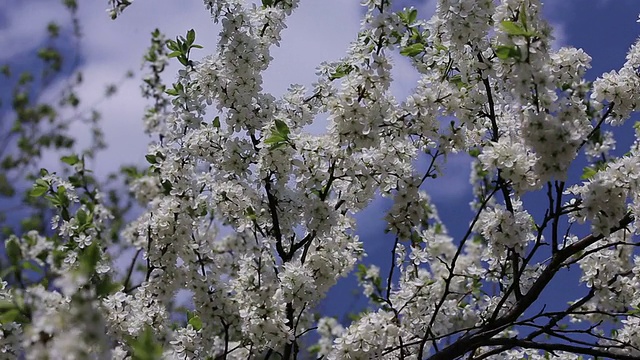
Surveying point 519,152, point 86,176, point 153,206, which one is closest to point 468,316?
point 519,152

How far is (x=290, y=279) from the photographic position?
3494 millimetres

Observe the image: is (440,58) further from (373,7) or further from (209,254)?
(209,254)

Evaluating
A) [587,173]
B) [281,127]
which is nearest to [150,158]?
[281,127]

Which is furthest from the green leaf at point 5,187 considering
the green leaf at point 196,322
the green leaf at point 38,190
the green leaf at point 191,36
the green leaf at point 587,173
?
the green leaf at point 587,173

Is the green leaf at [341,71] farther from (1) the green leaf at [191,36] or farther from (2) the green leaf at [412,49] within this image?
(1) the green leaf at [191,36]

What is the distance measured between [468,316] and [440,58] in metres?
1.58

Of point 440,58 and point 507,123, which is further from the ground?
point 440,58

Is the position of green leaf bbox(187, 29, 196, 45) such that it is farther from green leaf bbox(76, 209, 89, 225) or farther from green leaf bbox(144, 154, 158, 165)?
green leaf bbox(76, 209, 89, 225)

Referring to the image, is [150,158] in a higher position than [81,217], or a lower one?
higher

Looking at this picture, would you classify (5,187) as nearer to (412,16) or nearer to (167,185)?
(167,185)

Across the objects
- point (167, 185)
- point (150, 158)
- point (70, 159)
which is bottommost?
point (167, 185)

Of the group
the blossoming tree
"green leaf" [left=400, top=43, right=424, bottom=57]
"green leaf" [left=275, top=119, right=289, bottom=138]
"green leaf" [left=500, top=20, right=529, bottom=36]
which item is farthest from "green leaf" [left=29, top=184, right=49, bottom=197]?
"green leaf" [left=500, top=20, right=529, bottom=36]

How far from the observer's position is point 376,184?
12.0 feet

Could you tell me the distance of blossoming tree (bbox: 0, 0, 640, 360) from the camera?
3.09 metres
